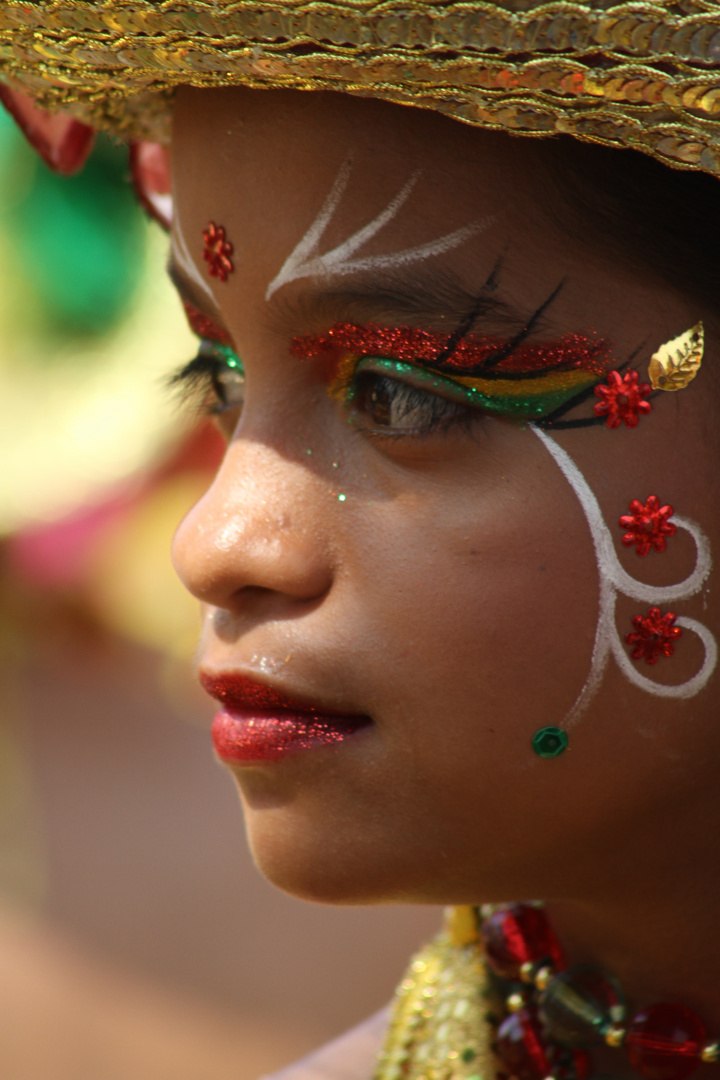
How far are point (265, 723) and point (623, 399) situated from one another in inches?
15.9

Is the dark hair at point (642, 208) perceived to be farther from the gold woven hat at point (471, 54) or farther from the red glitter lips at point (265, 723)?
the red glitter lips at point (265, 723)

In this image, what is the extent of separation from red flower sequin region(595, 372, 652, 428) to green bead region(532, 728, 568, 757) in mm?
248

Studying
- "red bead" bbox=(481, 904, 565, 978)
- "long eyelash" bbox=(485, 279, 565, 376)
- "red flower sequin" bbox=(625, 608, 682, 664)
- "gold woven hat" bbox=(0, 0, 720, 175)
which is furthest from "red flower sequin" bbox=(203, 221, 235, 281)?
"red bead" bbox=(481, 904, 565, 978)

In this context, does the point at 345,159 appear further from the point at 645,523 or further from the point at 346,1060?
the point at 346,1060

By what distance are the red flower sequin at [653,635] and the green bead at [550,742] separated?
86 millimetres

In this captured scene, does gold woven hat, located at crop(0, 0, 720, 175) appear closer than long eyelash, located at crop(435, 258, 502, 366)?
Yes

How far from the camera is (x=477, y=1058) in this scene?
1281mm

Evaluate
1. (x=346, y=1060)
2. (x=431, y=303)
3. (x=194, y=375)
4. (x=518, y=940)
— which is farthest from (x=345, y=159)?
(x=346, y=1060)

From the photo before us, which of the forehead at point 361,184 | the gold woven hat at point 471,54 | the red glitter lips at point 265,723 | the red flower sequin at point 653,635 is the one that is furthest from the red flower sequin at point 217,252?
the red flower sequin at point 653,635

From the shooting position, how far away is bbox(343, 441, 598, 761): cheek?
964mm

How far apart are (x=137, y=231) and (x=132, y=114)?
2.81 metres

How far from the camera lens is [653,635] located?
0.98 metres

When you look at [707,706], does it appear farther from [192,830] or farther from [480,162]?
[192,830]

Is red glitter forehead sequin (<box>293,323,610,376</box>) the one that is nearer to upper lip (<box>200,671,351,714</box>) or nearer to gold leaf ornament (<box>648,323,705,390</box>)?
gold leaf ornament (<box>648,323,705,390</box>)
